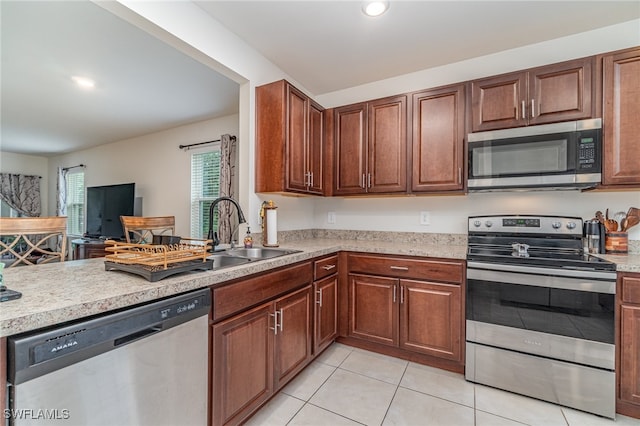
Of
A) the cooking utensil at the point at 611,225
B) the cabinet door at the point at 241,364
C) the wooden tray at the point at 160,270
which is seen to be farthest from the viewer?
the cooking utensil at the point at 611,225

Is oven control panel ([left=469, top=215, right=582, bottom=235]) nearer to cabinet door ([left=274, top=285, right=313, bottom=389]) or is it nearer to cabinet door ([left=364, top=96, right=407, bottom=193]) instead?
cabinet door ([left=364, top=96, right=407, bottom=193])

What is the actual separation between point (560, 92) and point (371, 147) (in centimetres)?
134

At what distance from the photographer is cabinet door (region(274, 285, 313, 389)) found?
1.67 metres

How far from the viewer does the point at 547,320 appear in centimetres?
172

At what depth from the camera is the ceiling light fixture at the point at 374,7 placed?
176 centimetres

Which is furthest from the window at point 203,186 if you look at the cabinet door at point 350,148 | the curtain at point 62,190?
the curtain at point 62,190

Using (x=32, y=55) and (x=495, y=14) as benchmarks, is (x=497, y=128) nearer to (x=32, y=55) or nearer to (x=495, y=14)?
(x=495, y=14)

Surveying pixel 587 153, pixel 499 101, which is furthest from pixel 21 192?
pixel 587 153

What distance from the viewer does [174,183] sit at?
169 inches

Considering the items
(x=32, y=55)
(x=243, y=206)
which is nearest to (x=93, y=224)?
(x=32, y=55)

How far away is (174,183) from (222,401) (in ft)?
12.2

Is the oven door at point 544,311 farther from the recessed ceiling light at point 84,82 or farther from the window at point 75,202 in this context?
the window at point 75,202

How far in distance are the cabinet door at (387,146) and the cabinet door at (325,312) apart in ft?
3.04

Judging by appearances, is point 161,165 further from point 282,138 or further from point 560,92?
point 560,92
